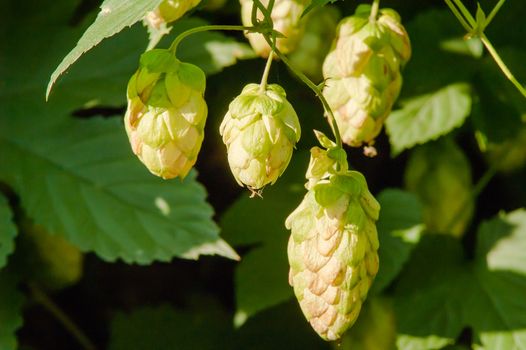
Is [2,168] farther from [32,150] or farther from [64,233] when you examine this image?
[64,233]

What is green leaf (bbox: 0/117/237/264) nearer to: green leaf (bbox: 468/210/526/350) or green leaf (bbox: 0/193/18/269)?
green leaf (bbox: 0/193/18/269)

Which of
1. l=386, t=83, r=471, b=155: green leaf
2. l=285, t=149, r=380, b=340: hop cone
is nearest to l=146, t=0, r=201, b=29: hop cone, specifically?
l=285, t=149, r=380, b=340: hop cone

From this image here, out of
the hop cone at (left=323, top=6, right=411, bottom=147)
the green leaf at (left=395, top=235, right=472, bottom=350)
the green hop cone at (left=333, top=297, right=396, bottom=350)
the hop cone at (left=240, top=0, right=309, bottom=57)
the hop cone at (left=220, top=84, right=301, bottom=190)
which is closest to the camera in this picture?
the hop cone at (left=220, top=84, right=301, bottom=190)

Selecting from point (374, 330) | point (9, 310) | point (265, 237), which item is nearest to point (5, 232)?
point (9, 310)

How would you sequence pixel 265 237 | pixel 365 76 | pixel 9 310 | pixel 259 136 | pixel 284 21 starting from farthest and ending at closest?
1. pixel 265 237
2. pixel 9 310
3. pixel 284 21
4. pixel 365 76
5. pixel 259 136

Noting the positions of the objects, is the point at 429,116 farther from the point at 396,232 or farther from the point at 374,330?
the point at 374,330

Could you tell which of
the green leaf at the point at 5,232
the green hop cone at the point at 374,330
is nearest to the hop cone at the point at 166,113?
the green leaf at the point at 5,232
